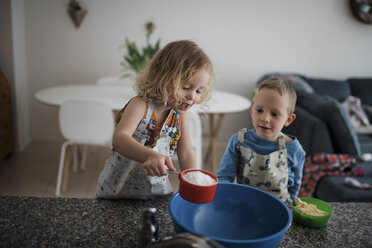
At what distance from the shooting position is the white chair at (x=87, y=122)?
7.20 feet

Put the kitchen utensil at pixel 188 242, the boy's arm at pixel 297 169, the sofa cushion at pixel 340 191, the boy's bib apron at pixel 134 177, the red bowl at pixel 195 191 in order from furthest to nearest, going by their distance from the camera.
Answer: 1. the sofa cushion at pixel 340 191
2. the boy's arm at pixel 297 169
3. the boy's bib apron at pixel 134 177
4. the red bowl at pixel 195 191
5. the kitchen utensil at pixel 188 242

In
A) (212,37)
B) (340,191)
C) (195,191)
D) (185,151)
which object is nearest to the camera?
(195,191)

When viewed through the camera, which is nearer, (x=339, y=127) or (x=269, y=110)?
(x=269, y=110)

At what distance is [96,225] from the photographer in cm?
74

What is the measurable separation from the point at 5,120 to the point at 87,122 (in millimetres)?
1165

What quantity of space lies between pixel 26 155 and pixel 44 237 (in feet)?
9.23

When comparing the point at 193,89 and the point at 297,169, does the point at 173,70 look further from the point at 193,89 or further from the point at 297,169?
the point at 297,169

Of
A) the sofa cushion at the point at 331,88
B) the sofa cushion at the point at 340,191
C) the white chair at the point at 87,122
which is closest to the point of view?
the sofa cushion at the point at 340,191

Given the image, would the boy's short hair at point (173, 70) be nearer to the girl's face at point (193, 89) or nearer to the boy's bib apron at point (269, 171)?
the girl's face at point (193, 89)

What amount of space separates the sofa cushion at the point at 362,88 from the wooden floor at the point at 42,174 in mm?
2015

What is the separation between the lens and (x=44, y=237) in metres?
0.68

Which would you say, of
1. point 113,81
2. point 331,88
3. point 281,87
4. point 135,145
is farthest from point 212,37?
point 135,145

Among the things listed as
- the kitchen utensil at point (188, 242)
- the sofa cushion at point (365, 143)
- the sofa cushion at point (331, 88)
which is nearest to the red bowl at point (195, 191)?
the kitchen utensil at point (188, 242)

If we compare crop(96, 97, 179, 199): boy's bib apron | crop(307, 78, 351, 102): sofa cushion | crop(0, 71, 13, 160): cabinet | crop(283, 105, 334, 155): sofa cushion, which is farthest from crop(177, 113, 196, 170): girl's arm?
crop(307, 78, 351, 102): sofa cushion
